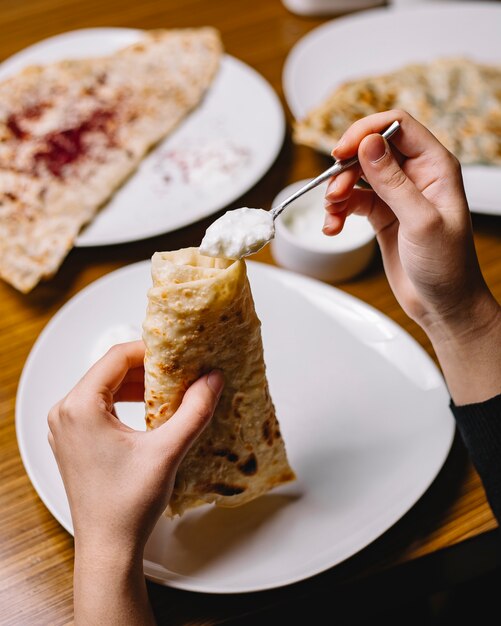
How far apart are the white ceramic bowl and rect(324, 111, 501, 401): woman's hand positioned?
17 cm

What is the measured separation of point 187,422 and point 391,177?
429 millimetres

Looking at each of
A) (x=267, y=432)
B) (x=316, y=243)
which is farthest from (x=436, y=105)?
(x=267, y=432)

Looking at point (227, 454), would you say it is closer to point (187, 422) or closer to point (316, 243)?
point (187, 422)

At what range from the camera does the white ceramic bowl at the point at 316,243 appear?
52.7 inches

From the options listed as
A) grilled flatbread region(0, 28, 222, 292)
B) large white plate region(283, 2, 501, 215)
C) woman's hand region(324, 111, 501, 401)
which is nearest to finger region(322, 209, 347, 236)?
woman's hand region(324, 111, 501, 401)

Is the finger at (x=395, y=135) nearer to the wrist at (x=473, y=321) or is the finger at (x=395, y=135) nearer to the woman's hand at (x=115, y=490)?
the wrist at (x=473, y=321)

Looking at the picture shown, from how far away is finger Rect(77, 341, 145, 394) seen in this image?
908mm

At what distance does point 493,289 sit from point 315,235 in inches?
15.1

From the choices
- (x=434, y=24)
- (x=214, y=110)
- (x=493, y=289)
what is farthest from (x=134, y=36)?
(x=493, y=289)

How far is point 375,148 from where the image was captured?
929 mm

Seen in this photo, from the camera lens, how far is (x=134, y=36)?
1.92 metres

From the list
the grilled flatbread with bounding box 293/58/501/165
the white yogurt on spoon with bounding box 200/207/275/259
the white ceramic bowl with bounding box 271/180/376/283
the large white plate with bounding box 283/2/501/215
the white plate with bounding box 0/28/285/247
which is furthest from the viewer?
the large white plate with bounding box 283/2/501/215

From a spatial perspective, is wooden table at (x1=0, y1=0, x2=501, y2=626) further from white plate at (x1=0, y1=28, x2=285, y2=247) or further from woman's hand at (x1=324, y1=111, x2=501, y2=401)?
woman's hand at (x1=324, y1=111, x2=501, y2=401)

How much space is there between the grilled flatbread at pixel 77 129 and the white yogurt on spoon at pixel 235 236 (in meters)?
0.62
